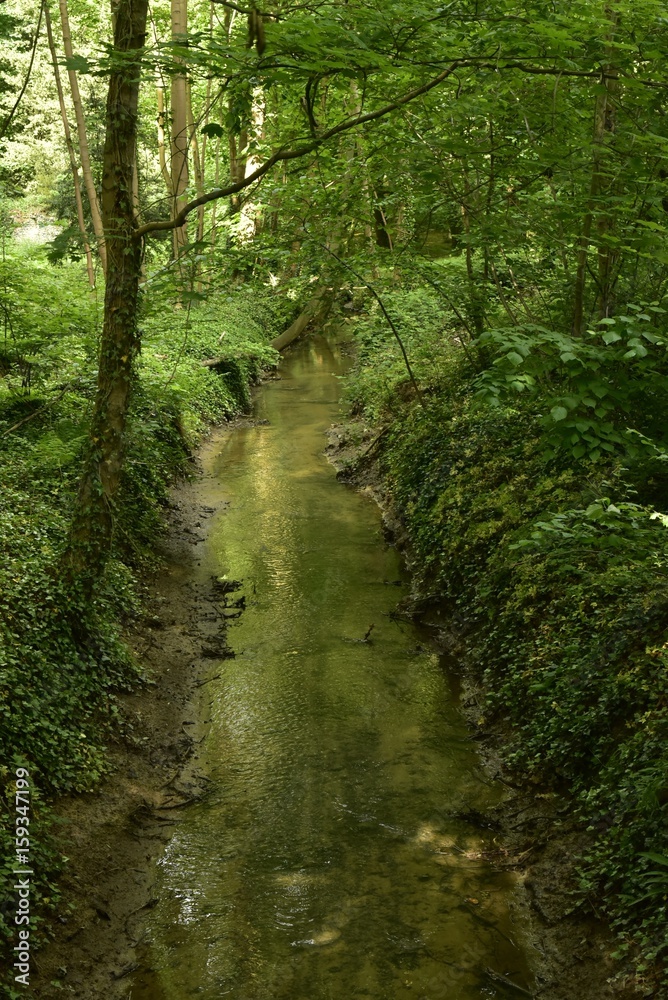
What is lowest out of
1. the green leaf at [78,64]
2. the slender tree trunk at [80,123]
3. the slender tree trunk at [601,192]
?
the slender tree trunk at [601,192]

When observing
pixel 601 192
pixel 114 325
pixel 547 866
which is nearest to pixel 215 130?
pixel 114 325

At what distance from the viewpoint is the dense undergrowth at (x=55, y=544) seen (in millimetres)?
5707

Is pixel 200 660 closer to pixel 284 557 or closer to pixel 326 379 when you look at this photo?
pixel 284 557

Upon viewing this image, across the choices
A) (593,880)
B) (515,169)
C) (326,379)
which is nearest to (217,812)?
(593,880)

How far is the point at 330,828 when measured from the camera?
6.40 m

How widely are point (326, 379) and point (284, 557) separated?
13.7 meters

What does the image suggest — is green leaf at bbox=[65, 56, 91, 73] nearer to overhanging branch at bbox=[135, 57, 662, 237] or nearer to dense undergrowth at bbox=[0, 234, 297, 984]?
overhanging branch at bbox=[135, 57, 662, 237]

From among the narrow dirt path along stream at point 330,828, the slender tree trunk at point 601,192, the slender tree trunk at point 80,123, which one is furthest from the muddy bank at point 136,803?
the slender tree trunk at point 80,123

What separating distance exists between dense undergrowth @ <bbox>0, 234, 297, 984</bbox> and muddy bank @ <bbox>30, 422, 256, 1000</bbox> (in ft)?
0.71

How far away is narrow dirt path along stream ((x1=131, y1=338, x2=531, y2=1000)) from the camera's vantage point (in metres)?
5.11

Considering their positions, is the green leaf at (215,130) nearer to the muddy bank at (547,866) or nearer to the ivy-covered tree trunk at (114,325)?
the ivy-covered tree trunk at (114,325)

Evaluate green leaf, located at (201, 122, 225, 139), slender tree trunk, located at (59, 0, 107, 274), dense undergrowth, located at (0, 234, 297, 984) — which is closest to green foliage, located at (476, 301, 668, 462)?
green leaf, located at (201, 122, 225, 139)

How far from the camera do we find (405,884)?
5773 millimetres

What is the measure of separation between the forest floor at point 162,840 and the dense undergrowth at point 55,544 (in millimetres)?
246
